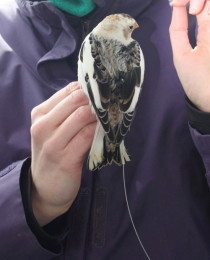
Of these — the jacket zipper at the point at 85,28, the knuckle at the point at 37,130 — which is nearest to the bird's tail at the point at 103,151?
the knuckle at the point at 37,130

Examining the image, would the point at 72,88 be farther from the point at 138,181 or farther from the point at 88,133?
the point at 138,181

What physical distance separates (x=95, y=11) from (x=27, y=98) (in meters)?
0.27

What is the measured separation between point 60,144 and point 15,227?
211mm

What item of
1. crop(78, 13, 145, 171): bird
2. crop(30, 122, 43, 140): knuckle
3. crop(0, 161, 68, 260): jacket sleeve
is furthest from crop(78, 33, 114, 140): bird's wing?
crop(0, 161, 68, 260): jacket sleeve

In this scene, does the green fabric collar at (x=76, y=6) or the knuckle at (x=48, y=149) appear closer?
the knuckle at (x=48, y=149)

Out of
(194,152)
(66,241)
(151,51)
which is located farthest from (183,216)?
(151,51)

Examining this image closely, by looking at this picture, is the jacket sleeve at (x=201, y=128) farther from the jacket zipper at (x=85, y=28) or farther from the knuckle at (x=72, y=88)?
the jacket zipper at (x=85, y=28)

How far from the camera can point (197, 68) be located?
662 mm

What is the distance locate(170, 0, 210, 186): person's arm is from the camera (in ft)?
2.15

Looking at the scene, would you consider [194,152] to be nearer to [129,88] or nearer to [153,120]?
[153,120]

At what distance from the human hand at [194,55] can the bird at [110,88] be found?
0.29 feet

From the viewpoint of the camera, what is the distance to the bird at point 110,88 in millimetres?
612

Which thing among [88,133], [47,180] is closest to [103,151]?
[88,133]

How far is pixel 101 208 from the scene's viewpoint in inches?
30.1
